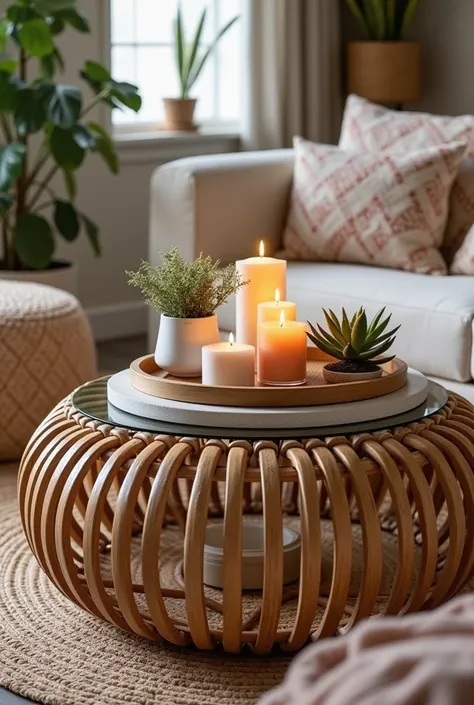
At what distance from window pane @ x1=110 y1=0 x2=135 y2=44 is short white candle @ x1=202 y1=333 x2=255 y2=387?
2.76 meters

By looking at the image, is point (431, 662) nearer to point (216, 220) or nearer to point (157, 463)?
point (157, 463)

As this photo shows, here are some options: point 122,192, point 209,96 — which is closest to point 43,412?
point 122,192

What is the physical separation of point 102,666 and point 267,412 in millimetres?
497

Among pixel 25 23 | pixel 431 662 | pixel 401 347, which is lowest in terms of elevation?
pixel 401 347

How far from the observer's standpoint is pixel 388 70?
14.3ft

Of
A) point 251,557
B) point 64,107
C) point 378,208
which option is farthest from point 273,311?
point 64,107

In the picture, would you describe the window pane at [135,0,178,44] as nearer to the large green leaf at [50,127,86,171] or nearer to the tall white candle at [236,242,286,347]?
the large green leaf at [50,127,86,171]

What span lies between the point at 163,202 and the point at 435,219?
0.79 meters

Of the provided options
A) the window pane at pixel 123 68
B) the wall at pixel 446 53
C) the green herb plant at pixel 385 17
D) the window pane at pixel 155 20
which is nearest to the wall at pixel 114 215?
the window pane at pixel 123 68

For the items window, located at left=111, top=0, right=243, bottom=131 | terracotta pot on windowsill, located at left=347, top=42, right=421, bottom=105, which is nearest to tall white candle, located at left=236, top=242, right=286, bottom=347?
terracotta pot on windowsill, located at left=347, top=42, right=421, bottom=105

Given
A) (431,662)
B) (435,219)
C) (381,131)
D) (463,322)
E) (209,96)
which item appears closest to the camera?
(431,662)

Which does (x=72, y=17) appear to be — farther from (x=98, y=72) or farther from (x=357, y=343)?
(x=357, y=343)

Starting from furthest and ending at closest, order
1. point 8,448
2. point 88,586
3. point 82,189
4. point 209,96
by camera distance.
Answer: point 209,96 → point 82,189 → point 8,448 → point 88,586

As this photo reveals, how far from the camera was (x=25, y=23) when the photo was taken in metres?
Answer: 3.50
